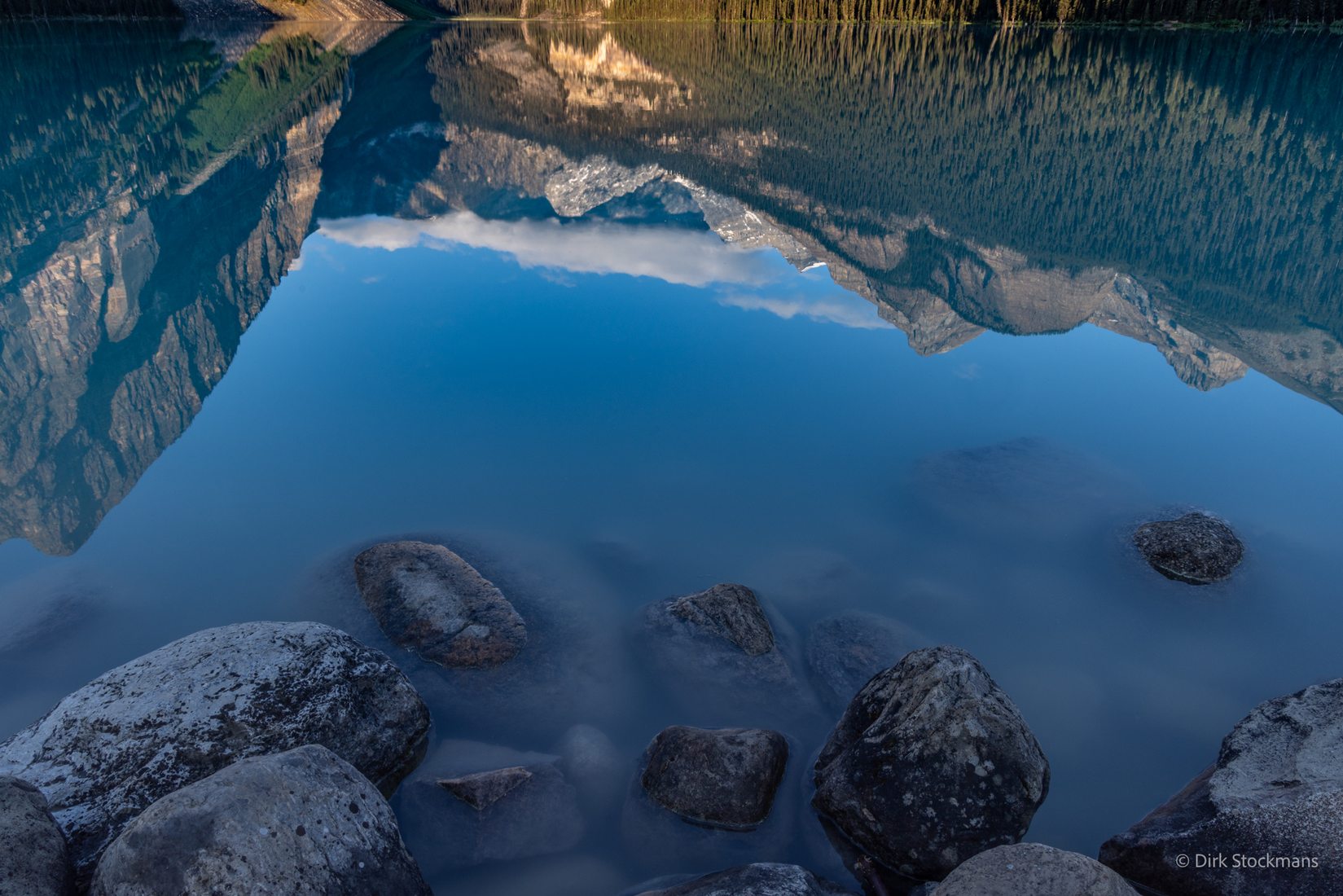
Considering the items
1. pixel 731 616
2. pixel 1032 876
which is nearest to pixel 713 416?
pixel 731 616

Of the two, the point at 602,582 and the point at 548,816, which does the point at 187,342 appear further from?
the point at 548,816

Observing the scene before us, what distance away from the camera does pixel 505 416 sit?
17.7 metres

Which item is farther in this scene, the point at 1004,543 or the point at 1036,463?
the point at 1036,463

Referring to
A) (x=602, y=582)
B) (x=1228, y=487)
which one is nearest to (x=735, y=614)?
(x=602, y=582)

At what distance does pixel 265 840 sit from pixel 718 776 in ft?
13.8

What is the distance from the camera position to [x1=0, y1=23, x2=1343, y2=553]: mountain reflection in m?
22.5

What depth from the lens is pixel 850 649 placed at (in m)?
10.6

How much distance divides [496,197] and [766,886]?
150ft

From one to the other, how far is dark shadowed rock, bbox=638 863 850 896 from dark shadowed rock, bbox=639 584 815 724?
96.4 inches

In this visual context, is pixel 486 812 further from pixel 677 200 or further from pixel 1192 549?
pixel 677 200

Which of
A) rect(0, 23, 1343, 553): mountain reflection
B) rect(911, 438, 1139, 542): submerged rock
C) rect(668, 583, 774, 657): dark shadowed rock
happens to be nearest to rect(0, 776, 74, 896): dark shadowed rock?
rect(668, 583, 774, 657): dark shadowed rock

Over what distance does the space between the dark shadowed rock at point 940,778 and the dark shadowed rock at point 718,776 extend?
63 centimetres

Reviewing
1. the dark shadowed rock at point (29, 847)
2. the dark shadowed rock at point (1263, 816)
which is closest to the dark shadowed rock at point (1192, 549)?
the dark shadowed rock at point (1263, 816)

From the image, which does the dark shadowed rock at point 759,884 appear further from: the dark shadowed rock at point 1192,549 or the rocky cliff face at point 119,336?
the rocky cliff face at point 119,336
